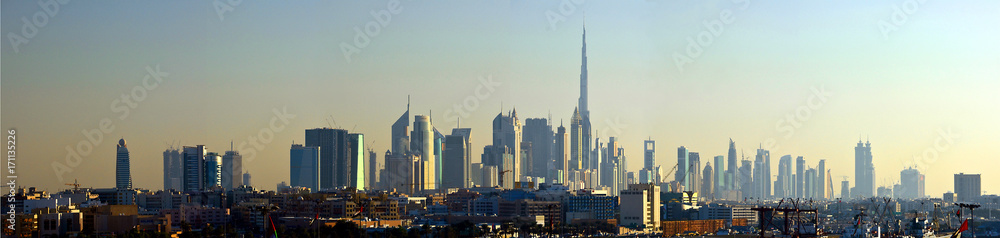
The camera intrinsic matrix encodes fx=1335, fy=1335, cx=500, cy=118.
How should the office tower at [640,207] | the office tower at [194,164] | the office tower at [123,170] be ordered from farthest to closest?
1. the office tower at [194,164]
2. the office tower at [123,170]
3. the office tower at [640,207]

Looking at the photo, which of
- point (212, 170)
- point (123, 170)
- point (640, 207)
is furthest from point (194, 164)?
point (640, 207)

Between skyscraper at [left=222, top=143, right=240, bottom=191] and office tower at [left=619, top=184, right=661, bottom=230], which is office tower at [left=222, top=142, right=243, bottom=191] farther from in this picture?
office tower at [left=619, top=184, right=661, bottom=230]

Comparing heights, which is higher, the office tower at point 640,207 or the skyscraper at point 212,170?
the skyscraper at point 212,170

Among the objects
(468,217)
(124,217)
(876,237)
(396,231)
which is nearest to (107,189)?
(468,217)

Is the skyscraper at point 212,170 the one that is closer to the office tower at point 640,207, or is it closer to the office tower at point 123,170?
the office tower at point 123,170

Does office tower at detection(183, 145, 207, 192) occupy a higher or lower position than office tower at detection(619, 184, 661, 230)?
higher

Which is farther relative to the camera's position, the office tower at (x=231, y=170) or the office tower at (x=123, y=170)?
the office tower at (x=231, y=170)

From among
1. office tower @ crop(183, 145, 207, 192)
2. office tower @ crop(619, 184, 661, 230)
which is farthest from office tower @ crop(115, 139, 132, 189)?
office tower @ crop(619, 184, 661, 230)

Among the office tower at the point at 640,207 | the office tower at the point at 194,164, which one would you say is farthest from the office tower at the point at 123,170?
the office tower at the point at 640,207
